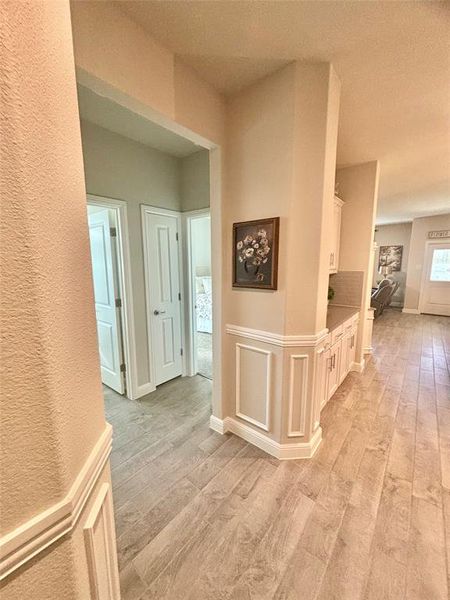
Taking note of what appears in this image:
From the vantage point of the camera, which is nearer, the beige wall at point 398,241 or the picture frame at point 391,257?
the beige wall at point 398,241

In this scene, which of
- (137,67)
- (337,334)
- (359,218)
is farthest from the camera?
(359,218)

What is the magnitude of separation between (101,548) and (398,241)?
9.80m

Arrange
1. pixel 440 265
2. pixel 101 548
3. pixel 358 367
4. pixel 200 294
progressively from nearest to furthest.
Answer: pixel 101 548
pixel 358 367
pixel 200 294
pixel 440 265

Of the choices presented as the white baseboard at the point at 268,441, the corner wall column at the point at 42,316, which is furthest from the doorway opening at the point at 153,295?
the corner wall column at the point at 42,316

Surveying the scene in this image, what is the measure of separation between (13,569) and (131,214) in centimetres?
261

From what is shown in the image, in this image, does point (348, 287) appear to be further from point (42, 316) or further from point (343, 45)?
point (42, 316)

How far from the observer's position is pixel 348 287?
3432mm

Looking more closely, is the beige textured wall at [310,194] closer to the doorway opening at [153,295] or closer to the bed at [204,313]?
Answer: the doorway opening at [153,295]

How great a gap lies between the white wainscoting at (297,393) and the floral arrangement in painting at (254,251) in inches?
26.3

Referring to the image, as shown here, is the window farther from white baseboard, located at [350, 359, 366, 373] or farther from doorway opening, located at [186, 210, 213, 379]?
doorway opening, located at [186, 210, 213, 379]

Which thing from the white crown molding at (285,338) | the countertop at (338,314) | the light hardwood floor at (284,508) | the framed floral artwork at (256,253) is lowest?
the light hardwood floor at (284,508)

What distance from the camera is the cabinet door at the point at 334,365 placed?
252cm

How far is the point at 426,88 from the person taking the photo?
183cm

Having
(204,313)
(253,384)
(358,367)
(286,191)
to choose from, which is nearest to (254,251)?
(286,191)
